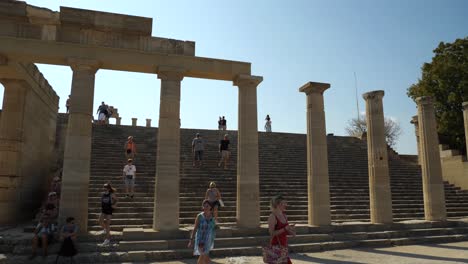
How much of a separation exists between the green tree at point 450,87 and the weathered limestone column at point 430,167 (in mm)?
8882

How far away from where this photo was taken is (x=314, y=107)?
1400 cm

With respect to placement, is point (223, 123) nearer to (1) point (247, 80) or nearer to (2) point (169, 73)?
(1) point (247, 80)

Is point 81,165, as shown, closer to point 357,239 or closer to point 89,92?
point 89,92

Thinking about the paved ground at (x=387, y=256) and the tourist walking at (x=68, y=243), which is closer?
the tourist walking at (x=68, y=243)

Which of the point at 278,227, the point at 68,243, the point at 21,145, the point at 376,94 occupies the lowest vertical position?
the point at 68,243

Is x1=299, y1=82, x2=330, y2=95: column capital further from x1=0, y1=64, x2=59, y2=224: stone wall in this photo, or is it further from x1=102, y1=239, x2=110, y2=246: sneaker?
x1=0, y1=64, x2=59, y2=224: stone wall

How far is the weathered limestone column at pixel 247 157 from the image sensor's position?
12461 millimetres

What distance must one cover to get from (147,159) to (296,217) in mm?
8114

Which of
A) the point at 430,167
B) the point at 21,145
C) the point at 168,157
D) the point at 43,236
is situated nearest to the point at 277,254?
the point at 43,236

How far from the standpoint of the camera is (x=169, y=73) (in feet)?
40.5

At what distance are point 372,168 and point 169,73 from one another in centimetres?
859

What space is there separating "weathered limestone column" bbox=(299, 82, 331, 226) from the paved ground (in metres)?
1.98

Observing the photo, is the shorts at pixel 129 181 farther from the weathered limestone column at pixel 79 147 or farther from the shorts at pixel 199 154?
the shorts at pixel 199 154

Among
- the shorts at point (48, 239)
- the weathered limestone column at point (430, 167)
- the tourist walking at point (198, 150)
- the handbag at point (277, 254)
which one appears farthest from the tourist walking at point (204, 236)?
the weathered limestone column at point (430, 167)
